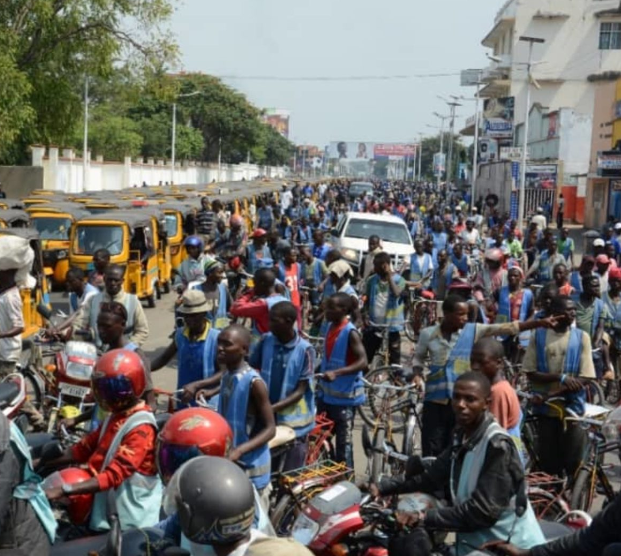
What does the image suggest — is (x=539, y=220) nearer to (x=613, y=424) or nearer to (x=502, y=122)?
(x=613, y=424)

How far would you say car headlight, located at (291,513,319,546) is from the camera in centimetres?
482

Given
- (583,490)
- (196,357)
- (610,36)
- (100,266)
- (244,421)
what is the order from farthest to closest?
(610,36)
(100,266)
(196,357)
(583,490)
(244,421)

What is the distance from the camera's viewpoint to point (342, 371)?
24.6 feet

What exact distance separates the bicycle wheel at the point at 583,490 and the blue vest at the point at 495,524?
2.33m

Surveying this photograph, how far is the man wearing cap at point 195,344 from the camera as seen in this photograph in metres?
7.26

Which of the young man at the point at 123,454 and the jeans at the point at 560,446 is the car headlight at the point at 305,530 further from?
the jeans at the point at 560,446

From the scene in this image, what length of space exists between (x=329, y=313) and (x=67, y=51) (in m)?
21.3

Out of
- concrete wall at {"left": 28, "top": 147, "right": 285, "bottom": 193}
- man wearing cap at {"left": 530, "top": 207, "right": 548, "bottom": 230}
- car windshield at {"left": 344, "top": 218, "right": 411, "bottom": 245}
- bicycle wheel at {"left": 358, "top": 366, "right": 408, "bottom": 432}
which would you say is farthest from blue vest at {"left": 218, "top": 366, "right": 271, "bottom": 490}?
concrete wall at {"left": 28, "top": 147, "right": 285, "bottom": 193}

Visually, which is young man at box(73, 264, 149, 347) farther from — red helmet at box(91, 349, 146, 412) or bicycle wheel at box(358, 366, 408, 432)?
red helmet at box(91, 349, 146, 412)

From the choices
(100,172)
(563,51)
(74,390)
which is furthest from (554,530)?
(563,51)

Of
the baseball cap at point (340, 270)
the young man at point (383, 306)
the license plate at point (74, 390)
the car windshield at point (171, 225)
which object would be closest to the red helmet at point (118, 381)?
the license plate at point (74, 390)

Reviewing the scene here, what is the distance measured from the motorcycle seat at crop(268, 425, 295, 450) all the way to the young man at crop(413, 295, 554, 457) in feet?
4.42

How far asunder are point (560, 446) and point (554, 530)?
270cm

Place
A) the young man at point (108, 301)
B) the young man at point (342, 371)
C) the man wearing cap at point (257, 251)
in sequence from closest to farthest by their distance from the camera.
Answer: the young man at point (342, 371) → the young man at point (108, 301) → the man wearing cap at point (257, 251)
